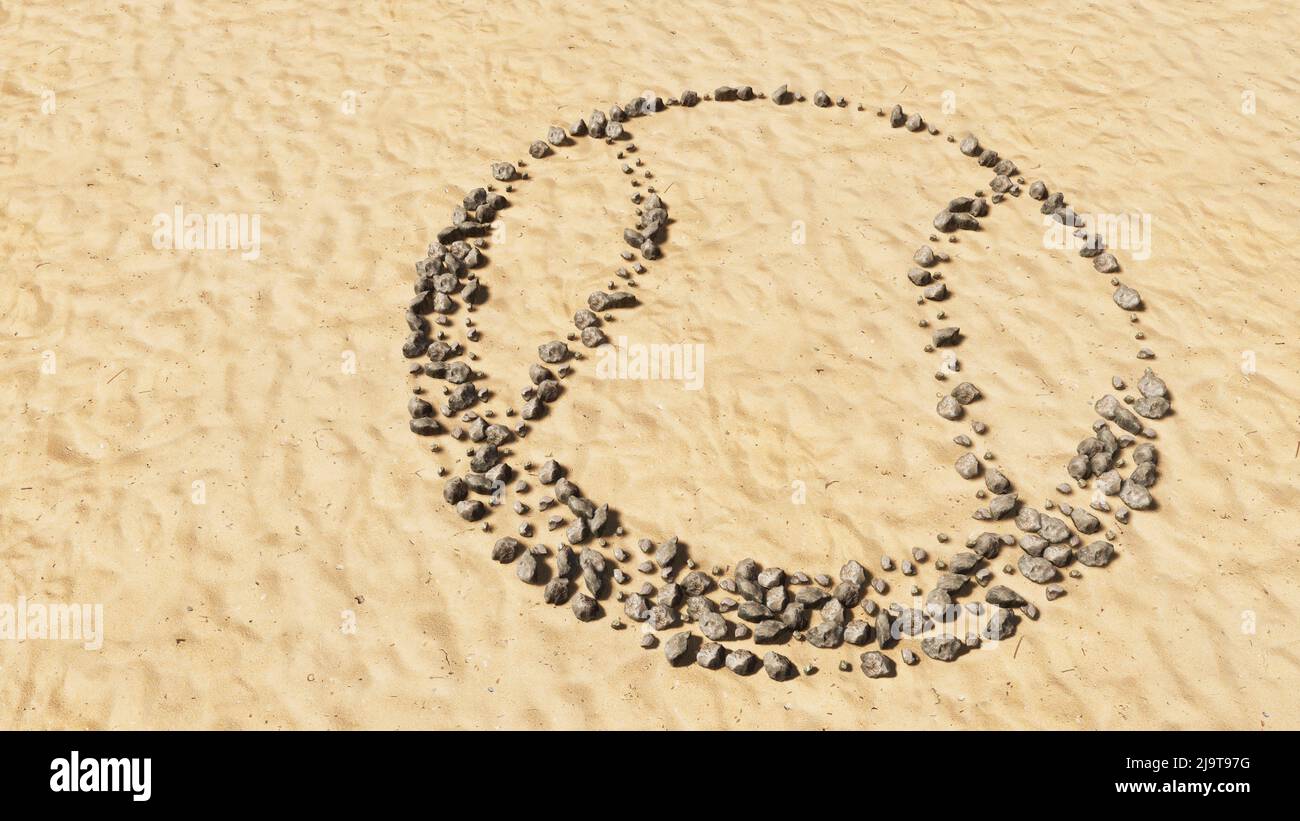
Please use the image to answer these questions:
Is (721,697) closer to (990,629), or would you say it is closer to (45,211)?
(990,629)

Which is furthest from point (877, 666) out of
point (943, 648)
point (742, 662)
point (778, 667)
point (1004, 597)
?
point (1004, 597)

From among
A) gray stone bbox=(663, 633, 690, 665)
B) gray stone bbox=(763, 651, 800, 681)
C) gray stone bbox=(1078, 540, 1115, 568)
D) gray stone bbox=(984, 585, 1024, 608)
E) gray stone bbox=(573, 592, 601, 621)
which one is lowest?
gray stone bbox=(763, 651, 800, 681)

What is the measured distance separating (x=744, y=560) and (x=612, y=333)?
102 inches

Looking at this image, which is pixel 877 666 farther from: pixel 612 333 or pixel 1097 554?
pixel 612 333

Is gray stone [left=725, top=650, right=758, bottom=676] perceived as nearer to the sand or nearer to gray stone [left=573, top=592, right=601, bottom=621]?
the sand

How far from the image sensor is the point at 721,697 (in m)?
5.79

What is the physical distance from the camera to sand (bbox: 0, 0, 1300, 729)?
19.4ft

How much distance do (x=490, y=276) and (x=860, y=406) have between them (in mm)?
3639

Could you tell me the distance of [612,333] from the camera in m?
8.05

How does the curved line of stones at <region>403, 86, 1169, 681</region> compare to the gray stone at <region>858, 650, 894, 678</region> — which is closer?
the gray stone at <region>858, 650, 894, 678</region>

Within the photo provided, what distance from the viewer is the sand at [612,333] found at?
19.4 feet

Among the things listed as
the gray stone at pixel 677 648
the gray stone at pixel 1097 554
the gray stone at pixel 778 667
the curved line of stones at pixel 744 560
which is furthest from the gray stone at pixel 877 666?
the gray stone at pixel 1097 554

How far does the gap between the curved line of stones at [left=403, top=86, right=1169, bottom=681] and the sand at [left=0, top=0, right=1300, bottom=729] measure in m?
0.17

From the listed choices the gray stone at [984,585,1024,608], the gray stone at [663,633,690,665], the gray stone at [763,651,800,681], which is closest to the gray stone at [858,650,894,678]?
the gray stone at [763,651,800,681]
